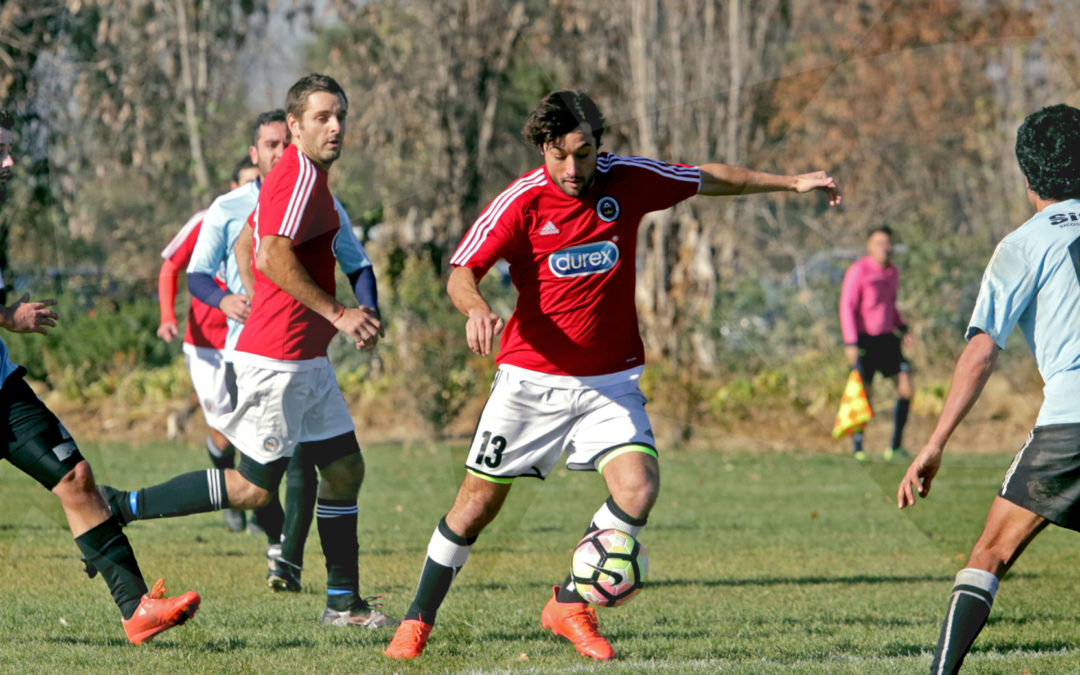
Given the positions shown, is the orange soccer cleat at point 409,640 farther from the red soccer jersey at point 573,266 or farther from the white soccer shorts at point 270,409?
the red soccer jersey at point 573,266

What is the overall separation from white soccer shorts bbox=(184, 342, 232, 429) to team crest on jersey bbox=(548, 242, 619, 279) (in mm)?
2124

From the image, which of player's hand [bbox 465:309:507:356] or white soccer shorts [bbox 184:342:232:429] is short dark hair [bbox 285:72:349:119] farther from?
white soccer shorts [bbox 184:342:232:429]

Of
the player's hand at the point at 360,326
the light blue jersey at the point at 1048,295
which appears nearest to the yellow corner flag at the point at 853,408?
the light blue jersey at the point at 1048,295

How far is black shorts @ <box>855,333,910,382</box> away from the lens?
11.4m

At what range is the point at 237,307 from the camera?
5.17 m

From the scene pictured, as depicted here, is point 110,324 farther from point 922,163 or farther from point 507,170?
point 922,163

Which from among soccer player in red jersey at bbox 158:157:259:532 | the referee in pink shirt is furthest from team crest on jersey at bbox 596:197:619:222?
the referee in pink shirt

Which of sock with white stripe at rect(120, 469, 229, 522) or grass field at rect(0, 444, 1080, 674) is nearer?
grass field at rect(0, 444, 1080, 674)

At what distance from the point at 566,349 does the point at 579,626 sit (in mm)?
1098

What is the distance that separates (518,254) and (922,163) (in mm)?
12760

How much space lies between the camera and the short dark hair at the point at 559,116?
4.37 m

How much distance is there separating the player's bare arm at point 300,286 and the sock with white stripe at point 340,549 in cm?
112

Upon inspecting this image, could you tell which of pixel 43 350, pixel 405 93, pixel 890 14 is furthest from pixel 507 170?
pixel 890 14

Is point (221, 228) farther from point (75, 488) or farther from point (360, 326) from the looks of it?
point (360, 326)
